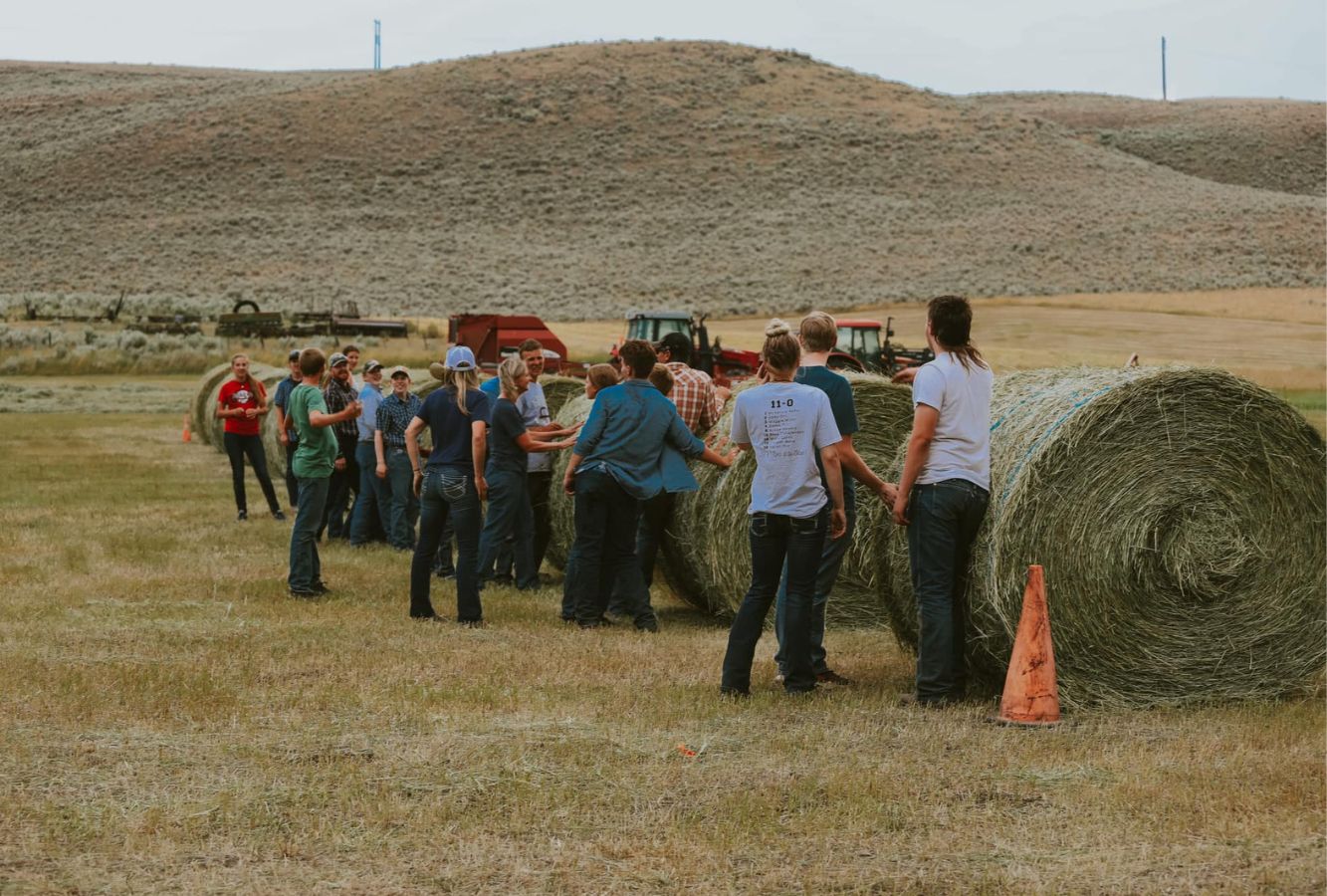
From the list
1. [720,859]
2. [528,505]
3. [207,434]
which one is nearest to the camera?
[720,859]

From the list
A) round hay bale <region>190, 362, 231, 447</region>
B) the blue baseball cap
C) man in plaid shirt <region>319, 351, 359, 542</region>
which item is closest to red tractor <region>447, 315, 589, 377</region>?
round hay bale <region>190, 362, 231, 447</region>

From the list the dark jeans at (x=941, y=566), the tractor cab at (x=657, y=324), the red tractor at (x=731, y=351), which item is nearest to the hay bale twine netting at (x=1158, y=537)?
the dark jeans at (x=941, y=566)

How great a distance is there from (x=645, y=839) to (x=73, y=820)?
200cm

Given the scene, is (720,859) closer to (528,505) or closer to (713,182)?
(528,505)

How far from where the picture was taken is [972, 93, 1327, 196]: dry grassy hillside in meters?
126

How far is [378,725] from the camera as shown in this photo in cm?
735

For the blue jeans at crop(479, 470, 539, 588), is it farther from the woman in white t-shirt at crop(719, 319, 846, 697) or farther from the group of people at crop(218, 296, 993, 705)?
the woman in white t-shirt at crop(719, 319, 846, 697)

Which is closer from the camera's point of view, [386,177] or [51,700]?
[51,700]

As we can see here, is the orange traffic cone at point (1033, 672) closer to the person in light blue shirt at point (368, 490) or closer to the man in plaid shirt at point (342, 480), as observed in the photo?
the person in light blue shirt at point (368, 490)

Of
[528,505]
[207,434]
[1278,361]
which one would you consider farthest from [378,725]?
[1278,361]

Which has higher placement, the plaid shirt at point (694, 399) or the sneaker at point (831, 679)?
the plaid shirt at point (694, 399)

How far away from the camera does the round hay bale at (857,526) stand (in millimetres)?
10227

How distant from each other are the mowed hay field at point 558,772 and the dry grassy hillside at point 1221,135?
117 m

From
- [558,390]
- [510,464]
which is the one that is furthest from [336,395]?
[510,464]
